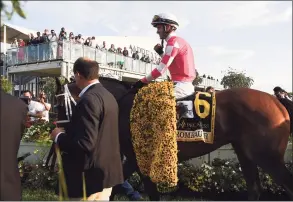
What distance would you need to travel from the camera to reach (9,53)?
21.1 m

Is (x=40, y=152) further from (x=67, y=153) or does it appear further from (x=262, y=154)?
(x=67, y=153)

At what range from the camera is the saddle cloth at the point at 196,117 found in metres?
5.19

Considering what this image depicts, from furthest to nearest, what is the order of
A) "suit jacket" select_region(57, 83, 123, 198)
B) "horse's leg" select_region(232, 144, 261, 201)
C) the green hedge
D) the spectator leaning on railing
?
the spectator leaning on railing → the green hedge → "horse's leg" select_region(232, 144, 261, 201) → "suit jacket" select_region(57, 83, 123, 198)

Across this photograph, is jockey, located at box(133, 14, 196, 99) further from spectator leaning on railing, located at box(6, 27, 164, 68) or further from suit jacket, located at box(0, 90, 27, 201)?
spectator leaning on railing, located at box(6, 27, 164, 68)

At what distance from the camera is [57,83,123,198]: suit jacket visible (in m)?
2.93

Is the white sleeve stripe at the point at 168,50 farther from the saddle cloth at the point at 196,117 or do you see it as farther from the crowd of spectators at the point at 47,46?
the crowd of spectators at the point at 47,46

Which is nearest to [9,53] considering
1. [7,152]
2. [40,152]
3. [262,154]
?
[40,152]

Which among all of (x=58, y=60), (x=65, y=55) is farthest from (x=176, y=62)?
(x=58, y=60)

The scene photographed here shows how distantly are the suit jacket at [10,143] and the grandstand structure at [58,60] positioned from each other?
15.1 meters

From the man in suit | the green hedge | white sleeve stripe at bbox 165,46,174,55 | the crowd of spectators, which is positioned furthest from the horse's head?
the crowd of spectators

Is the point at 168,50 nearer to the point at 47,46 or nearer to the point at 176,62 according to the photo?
the point at 176,62

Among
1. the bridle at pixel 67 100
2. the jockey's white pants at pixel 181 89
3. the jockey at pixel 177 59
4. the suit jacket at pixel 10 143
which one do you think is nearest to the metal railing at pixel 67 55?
the jockey at pixel 177 59

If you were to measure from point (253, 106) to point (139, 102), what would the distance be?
58.0 inches

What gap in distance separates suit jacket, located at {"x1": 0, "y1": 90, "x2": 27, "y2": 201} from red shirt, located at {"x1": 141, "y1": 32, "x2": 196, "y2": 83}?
278 cm
